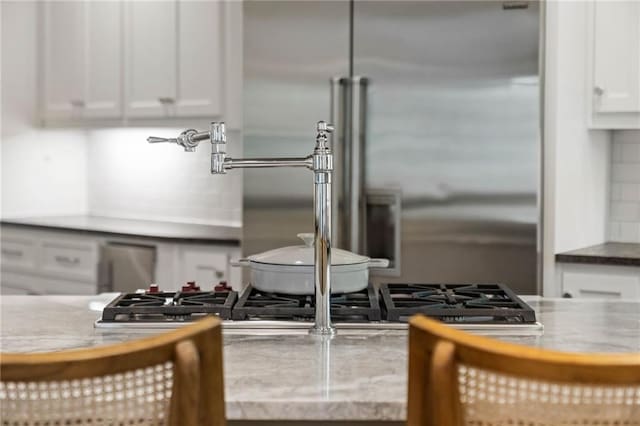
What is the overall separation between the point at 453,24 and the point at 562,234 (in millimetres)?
910

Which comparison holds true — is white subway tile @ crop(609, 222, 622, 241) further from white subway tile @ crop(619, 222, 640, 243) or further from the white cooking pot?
the white cooking pot

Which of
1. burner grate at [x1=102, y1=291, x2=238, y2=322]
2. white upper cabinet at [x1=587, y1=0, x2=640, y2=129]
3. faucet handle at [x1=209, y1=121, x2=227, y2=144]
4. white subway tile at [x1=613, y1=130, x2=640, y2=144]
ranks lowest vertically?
burner grate at [x1=102, y1=291, x2=238, y2=322]

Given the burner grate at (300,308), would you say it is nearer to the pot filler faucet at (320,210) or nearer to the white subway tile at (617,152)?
the pot filler faucet at (320,210)

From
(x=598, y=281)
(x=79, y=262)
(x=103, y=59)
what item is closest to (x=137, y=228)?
(x=79, y=262)

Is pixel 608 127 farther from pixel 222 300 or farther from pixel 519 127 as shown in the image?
pixel 222 300

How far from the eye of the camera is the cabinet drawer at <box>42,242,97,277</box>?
4.57 metres

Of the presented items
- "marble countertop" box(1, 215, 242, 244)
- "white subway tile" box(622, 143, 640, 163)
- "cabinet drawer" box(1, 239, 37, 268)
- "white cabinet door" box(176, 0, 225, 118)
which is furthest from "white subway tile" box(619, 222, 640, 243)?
"cabinet drawer" box(1, 239, 37, 268)

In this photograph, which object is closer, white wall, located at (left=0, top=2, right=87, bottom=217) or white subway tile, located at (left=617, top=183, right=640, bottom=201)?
white subway tile, located at (left=617, top=183, right=640, bottom=201)

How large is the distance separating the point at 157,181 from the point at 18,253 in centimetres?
85

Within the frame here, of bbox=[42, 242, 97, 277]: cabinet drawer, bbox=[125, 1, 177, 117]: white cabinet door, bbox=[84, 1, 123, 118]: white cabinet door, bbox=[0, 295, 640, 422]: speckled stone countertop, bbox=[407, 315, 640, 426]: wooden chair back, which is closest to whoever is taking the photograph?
bbox=[407, 315, 640, 426]: wooden chair back

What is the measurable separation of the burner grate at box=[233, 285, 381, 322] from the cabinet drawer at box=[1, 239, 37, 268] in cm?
308

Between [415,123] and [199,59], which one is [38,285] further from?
[415,123]

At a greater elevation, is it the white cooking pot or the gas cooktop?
the white cooking pot

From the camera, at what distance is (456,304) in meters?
2.04
